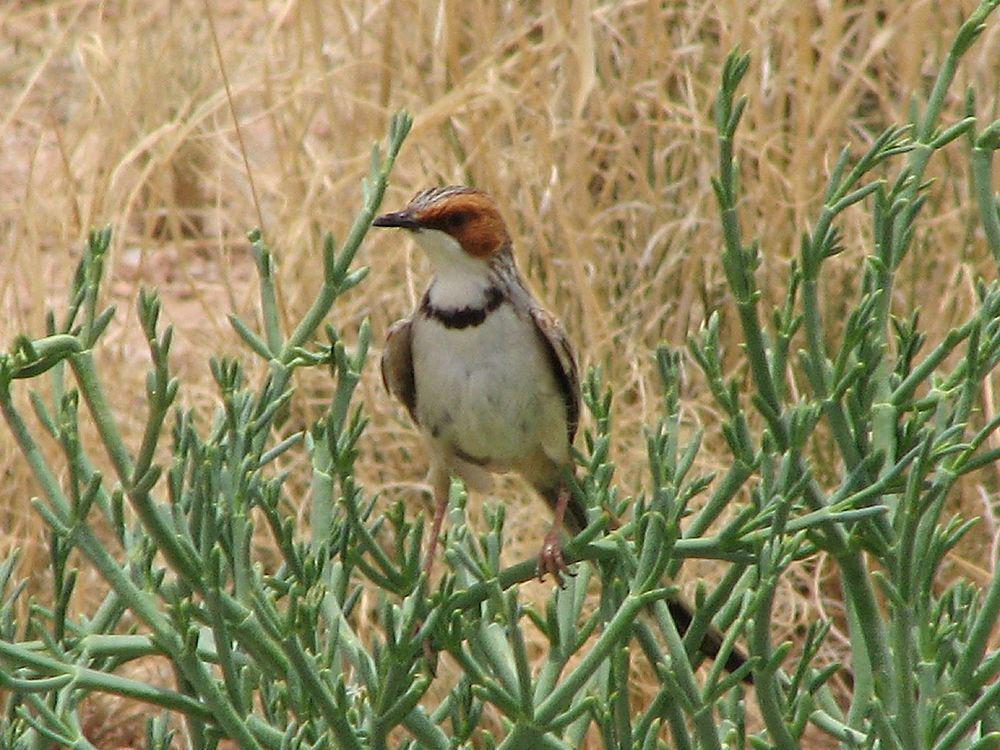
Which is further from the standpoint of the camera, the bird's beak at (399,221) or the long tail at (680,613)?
the bird's beak at (399,221)

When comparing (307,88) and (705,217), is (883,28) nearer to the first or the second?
(705,217)

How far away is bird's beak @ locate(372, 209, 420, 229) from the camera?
10.1 ft

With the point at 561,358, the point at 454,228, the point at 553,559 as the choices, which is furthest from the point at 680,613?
the point at 454,228

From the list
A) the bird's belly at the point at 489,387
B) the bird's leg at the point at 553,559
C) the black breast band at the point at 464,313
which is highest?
the black breast band at the point at 464,313

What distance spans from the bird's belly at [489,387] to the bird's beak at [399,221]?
198 mm

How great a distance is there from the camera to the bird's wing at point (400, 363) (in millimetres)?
3361

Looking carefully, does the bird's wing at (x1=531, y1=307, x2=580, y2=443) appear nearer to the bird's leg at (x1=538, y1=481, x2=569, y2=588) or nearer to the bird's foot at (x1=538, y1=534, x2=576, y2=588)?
the bird's leg at (x1=538, y1=481, x2=569, y2=588)

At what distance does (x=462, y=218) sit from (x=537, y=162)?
87.3 inches

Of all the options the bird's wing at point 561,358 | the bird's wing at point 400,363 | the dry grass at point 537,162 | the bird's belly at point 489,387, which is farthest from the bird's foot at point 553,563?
the dry grass at point 537,162

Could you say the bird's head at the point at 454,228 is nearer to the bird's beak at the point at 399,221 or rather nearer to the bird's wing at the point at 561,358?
the bird's beak at the point at 399,221

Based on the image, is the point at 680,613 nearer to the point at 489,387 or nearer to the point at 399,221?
the point at 489,387

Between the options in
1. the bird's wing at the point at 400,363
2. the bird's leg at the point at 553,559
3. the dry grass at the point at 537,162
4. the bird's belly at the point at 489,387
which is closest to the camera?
the bird's leg at the point at 553,559

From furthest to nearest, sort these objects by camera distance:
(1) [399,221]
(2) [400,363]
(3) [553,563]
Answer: (2) [400,363]
(1) [399,221]
(3) [553,563]

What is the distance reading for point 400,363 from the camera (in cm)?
340
